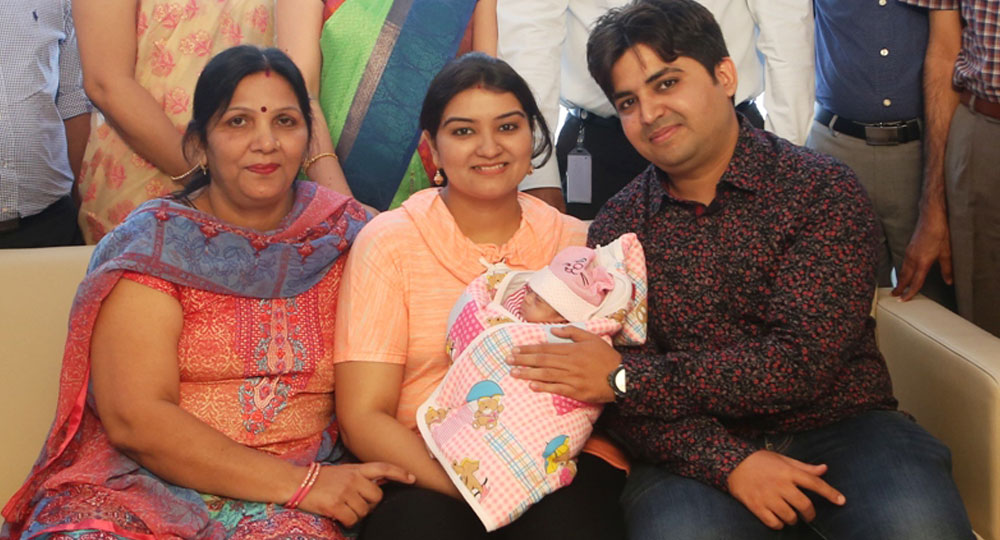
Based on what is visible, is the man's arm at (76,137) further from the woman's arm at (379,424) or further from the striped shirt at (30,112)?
the woman's arm at (379,424)

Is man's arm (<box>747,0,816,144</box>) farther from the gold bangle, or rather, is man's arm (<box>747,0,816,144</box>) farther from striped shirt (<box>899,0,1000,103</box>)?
the gold bangle

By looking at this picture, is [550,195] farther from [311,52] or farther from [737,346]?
[737,346]

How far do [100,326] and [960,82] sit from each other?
210cm

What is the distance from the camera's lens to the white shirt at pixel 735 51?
2.47 m

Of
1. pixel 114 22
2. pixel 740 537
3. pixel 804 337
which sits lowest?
pixel 740 537

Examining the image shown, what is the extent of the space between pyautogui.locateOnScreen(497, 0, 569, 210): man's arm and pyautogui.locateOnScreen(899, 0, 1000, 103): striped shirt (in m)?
1.02

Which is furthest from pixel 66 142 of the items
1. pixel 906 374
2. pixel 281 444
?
pixel 906 374

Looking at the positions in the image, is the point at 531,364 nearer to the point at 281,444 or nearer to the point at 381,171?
the point at 281,444

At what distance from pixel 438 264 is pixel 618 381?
46 centimetres

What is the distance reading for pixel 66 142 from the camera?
2.59m

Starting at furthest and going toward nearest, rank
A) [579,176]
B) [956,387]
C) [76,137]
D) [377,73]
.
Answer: [76,137] → [579,176] → [377,73] → [956,387]

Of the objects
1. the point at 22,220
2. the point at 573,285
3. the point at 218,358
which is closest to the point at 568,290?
the point at 573,285

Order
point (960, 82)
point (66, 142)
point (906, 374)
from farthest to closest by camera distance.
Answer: point (66, 142) < point (960, 82) < point (906, 374)

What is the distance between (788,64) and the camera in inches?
97.6
